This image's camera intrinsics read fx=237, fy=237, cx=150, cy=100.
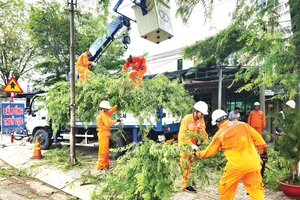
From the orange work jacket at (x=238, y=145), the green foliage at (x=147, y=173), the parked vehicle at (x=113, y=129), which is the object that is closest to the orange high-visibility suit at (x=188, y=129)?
the green foliage at (x=147, y=173)

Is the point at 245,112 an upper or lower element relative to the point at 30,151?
upper

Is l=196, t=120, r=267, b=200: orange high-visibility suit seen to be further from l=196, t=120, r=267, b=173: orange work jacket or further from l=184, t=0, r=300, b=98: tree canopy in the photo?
l=184, t=0, r=300, b=98: tree canopy

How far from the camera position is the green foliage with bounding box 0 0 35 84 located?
16.0 m

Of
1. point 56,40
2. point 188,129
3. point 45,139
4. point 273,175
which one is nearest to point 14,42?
point 56,40

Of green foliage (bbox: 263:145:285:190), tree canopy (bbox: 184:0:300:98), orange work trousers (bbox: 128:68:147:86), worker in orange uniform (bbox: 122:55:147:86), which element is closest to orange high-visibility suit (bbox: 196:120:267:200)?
tree canopy (bbox: 184:0:300:98)

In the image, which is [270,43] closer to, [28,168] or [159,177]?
[159,177]

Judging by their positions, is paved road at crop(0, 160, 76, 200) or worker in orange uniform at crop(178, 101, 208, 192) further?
paved road at crop(0, 160, 76, 200)

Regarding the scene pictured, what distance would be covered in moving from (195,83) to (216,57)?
3.00 m

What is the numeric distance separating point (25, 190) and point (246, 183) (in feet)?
13.5

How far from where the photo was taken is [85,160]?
6504 mm

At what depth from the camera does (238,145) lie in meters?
2.97

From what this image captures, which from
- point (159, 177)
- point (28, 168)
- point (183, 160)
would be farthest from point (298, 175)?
point (28, 168)

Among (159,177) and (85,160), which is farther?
(85,160)

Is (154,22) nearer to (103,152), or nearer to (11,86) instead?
(103,152)
